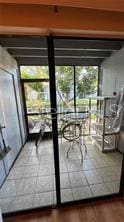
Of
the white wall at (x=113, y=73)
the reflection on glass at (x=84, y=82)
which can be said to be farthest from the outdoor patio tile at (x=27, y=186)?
the white wall at (x=113, y=73)

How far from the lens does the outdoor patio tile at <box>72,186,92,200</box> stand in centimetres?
173

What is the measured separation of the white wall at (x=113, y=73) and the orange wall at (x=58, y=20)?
144 centimetres

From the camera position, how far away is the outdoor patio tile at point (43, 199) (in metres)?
1.63

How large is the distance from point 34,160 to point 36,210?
1138mm

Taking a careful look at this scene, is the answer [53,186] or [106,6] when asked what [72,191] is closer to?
[53,186]

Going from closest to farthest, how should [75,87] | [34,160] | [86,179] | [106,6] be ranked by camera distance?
1. [106,6]
2. [86,179]
3. [75,87]
4. [34,160]

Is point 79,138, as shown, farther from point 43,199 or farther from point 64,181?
point 43,199


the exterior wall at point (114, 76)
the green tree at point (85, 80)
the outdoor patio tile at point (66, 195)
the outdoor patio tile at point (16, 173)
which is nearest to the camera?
the outdoor patio tile at point (66, 195)

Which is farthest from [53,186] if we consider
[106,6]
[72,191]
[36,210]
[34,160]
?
[106,6]

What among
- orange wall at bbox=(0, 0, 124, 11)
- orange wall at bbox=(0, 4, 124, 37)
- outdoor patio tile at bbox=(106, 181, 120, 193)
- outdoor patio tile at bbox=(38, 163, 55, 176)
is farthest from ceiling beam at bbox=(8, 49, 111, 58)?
outdoor patio tile at bbox=(106, 181, 120, 193)

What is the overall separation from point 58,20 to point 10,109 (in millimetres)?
1861

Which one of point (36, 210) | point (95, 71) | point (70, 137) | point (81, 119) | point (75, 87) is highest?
point (95, 71)

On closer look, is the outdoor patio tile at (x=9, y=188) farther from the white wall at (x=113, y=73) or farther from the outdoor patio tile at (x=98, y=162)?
the white wall at (x=113, y=73)

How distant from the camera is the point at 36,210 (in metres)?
1.57
